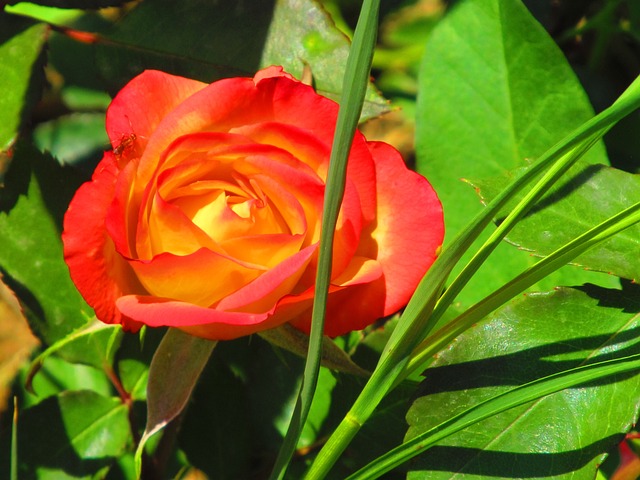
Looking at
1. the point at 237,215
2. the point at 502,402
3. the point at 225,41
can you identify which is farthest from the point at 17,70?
the point at 502,402

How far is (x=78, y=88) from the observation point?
1.40 m

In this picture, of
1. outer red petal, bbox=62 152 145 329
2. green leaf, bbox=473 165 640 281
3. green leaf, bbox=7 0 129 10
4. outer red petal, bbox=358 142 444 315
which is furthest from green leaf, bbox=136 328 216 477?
Answer: green leaf, bbox=7 0 129 10

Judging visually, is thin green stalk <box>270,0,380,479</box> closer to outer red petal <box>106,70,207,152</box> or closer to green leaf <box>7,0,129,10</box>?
outer red petal <box>106,70,207,152</box>

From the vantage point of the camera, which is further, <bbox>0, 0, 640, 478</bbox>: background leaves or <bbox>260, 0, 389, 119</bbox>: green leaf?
<bbox>260, 0, 389, 119</bbox>: green leaf

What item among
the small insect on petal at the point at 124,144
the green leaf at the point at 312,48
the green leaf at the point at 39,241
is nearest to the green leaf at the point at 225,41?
the green leaf at the point at 312,48

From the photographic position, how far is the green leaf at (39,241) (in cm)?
79

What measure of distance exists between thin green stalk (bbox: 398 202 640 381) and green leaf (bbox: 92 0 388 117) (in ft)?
0.83

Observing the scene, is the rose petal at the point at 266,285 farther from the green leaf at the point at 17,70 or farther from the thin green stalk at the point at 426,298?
the green leaf at the point at 17,70

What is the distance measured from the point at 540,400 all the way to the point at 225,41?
44cm

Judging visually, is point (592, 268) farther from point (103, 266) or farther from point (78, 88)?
point (78, 88)

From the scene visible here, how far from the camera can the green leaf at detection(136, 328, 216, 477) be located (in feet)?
2.01

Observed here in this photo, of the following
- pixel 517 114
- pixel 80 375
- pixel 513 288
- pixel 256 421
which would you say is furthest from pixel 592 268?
pixel 80 375

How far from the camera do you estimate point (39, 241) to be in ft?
2.61

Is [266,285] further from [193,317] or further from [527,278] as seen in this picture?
[527,278]
